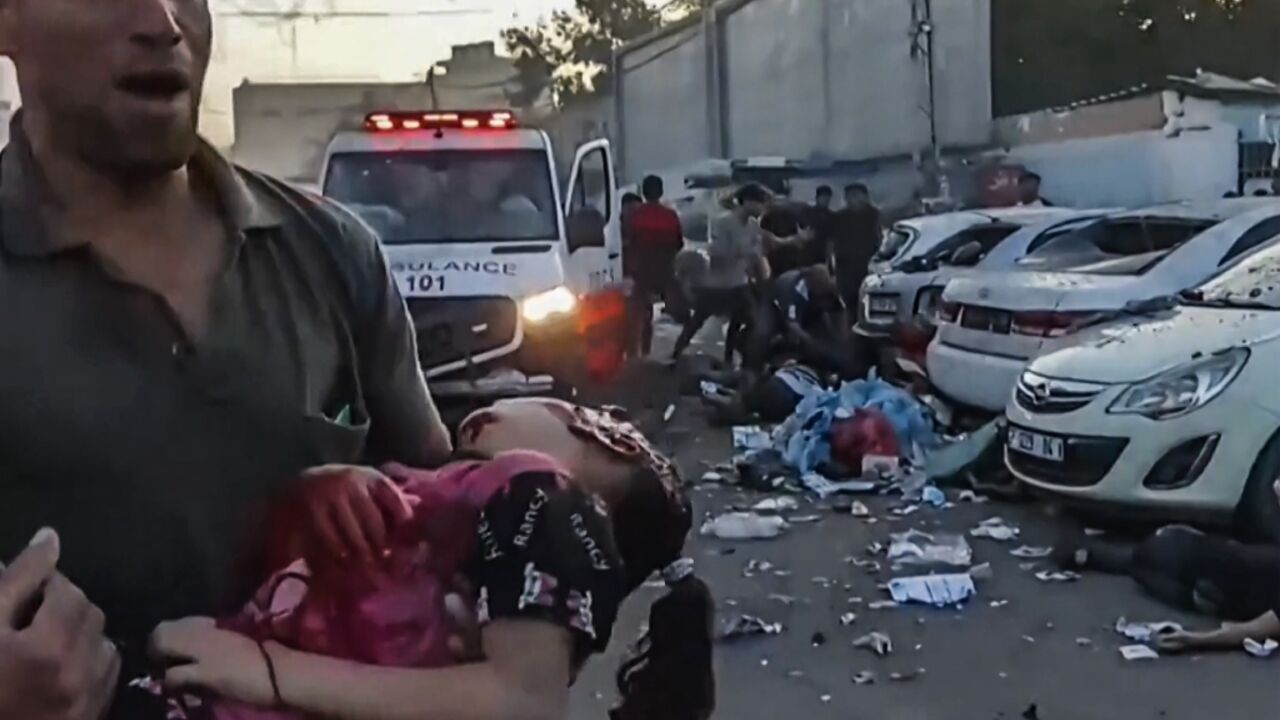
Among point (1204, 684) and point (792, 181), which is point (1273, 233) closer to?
point (1204, 684)

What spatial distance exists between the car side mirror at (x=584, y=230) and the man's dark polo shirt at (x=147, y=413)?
931cm

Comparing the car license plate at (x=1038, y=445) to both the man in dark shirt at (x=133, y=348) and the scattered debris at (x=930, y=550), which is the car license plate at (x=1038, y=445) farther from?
the man in dark shirt at (x=133, y=348)

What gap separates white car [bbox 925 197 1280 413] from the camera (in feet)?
32.9

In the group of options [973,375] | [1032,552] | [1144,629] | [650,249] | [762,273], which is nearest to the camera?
[1144,629]

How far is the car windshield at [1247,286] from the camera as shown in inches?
324

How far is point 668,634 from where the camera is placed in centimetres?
211

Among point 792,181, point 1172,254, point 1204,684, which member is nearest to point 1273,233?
point 1172,254

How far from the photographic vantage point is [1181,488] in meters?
7.78

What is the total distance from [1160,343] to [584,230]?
4045 millimetres

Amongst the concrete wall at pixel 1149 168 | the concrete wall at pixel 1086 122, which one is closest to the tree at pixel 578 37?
the concrete wall at pixel 1086 122

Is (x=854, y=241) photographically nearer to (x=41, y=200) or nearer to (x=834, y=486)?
(x=834, y=486)

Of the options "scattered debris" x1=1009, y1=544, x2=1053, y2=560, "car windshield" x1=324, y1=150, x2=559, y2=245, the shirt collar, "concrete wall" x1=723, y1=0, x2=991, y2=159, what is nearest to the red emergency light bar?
"car windshield" x1=324, y1=150, x2=559, y2=245

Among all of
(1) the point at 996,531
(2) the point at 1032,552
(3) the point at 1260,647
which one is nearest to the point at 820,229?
(1) the point at 996,531

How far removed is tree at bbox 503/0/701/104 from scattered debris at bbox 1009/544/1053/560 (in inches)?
1927
